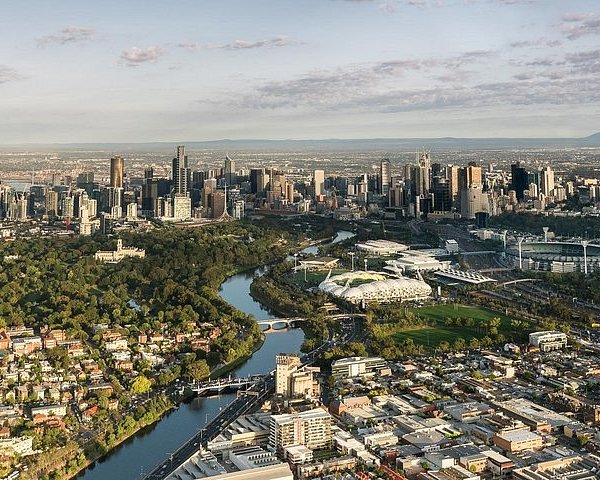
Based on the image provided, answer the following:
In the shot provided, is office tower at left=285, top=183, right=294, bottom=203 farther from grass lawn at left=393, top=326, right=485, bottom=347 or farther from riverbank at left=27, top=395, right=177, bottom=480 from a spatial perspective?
riverbank at left=27, top=395, right=177, bottom=480

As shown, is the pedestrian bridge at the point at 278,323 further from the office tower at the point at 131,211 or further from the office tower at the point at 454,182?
the office tower at the point at 454,182

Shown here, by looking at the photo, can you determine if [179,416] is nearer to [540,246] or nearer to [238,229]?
[540,246]

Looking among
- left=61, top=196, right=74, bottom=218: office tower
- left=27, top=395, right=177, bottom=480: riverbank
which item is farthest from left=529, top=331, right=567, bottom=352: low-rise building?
left=61, top=196, right=74, bottom=218: office tower

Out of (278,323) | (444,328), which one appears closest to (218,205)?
(278,323)

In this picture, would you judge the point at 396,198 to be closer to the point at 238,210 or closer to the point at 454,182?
the point at 454,182

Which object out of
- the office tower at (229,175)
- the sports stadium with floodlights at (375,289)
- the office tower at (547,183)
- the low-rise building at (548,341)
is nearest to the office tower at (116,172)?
the office tower at (229,175)

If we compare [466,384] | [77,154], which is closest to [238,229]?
[466,384]
